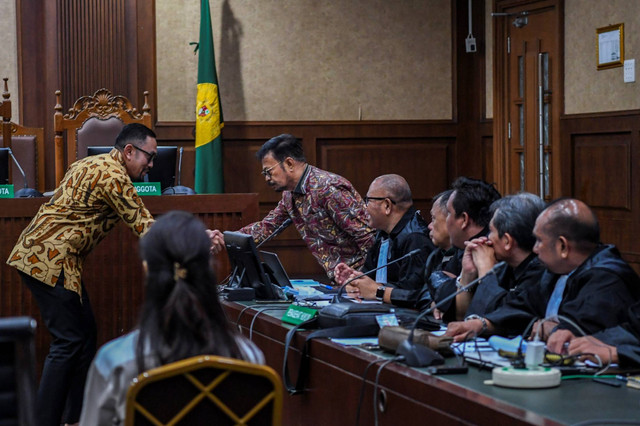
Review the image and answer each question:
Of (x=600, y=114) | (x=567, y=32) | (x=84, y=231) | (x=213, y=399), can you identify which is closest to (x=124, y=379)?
(x=213, y=399)

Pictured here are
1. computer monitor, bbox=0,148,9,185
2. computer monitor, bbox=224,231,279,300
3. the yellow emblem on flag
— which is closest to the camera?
computer monitor, bbox=224,231,279,300

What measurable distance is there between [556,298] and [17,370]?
1.47 m

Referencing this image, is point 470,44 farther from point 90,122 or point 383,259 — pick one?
point 383,259

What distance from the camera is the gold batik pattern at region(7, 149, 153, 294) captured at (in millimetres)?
3666

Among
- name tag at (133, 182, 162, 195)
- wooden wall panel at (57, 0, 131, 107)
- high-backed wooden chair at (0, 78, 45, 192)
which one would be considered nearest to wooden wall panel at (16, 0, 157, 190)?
wooden wall panel at (57, 0, 131, 107)

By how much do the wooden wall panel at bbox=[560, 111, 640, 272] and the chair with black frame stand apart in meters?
4.68

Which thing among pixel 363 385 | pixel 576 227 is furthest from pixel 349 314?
pixel 576 227

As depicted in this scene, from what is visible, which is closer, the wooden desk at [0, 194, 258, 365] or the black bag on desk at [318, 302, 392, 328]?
the black bag on desk at [318, 302, 392, 328]

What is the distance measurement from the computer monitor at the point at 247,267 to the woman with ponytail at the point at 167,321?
1.93 meters

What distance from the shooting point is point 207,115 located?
705 cm

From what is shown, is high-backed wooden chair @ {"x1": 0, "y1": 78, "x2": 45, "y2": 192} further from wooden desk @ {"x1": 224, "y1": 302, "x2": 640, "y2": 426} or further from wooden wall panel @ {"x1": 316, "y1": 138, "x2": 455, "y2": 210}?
wooden desk @ {"x1": 224, "y1": 302, "x2": 640, "y2": 426}

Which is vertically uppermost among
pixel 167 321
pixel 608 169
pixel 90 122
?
pixel 90 122

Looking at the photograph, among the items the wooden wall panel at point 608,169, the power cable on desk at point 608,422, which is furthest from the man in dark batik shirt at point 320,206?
the power cable on desk at point 608,422

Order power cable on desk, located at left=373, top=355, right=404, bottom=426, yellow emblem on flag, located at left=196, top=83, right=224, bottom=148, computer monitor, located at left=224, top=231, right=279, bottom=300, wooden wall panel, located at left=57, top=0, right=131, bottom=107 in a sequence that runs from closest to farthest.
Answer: power cable on desk, located at left=373, top=355, right=404, bottom=426
computer monitor, located at left=224, top=231, right=279, bottom=300
yellow emblem on flag, located at left=196, top=83, right=224, bottom=148
wooden wall panel, located at left=57, top=0, right=131, bottom=107
